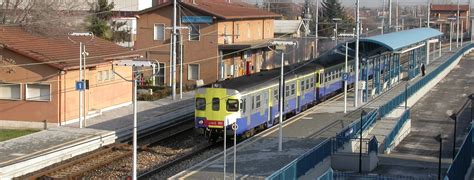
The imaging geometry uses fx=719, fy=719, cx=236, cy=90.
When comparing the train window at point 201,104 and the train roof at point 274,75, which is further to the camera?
the train roof at point 274,75

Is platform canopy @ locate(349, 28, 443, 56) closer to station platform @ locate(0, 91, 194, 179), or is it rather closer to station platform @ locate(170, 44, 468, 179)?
station platform @ locate(170, 44, 468, 179)

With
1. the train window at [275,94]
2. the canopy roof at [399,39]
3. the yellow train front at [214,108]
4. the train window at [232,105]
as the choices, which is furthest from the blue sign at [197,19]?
the train window at [232,105]

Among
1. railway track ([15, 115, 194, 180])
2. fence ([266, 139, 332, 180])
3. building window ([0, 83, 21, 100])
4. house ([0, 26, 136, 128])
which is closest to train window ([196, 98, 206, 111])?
railway track ([15, 115, 194, 180])

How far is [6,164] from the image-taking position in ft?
69.9

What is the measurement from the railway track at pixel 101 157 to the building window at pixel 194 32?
1788 cm

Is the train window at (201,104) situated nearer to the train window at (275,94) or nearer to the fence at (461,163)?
the train window at (275,94)

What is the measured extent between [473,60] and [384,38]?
1728 inches

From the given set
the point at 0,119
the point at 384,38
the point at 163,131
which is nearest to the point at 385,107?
the point at 384,38

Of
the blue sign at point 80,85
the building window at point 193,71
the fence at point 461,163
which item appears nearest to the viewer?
the fence at point 461,163

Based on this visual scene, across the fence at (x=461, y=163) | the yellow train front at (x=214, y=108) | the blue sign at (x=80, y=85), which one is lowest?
the fence at (x=461, y=163)

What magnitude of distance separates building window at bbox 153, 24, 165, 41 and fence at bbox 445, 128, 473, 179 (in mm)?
26976

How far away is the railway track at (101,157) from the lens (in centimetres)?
2155

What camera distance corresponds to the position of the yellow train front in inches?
1009

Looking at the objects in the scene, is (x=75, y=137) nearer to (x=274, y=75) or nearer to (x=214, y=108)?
(x=214, y=108)
